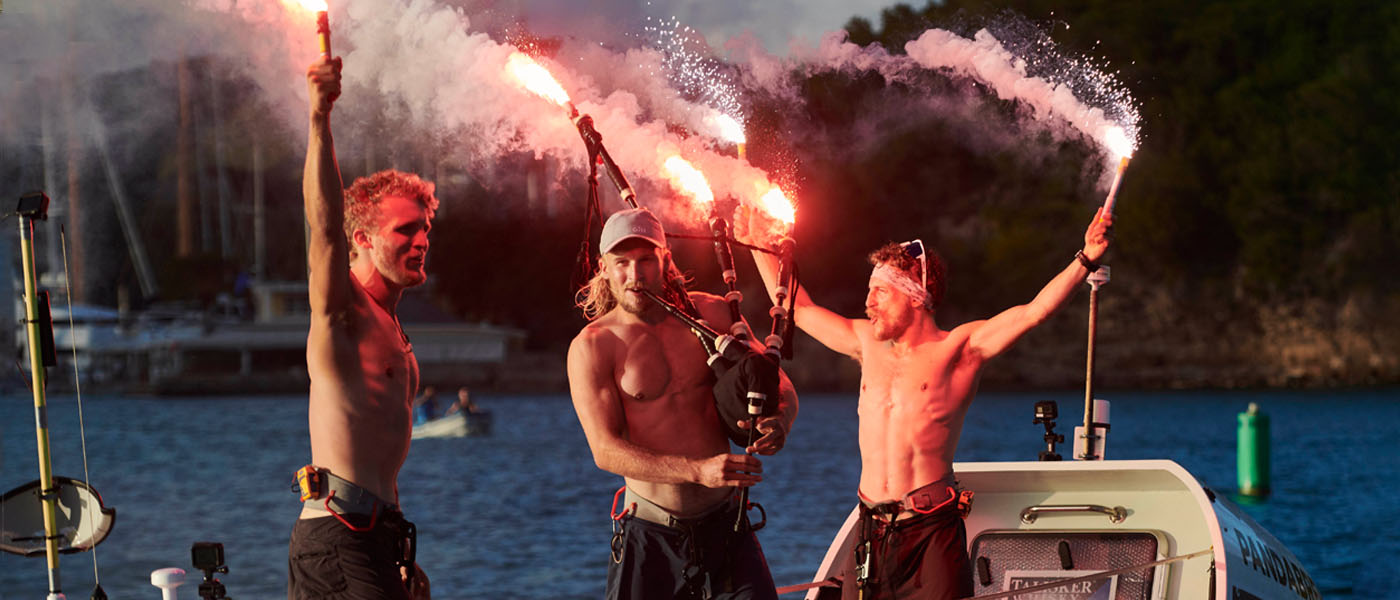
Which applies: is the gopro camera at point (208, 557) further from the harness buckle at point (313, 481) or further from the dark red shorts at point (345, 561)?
the harness buckle at point (313, 481)

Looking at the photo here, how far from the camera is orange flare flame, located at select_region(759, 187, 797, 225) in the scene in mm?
6957

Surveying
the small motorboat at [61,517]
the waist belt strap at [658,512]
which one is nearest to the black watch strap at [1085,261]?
the waist belt strap at [658,512]

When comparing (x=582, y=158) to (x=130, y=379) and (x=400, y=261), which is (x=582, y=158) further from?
(x=130, y=379)

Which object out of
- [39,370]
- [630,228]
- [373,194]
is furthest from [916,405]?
[39,370]

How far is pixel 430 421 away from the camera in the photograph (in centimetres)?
5656

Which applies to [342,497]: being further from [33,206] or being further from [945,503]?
[945,503]

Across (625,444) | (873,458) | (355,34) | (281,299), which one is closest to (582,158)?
(355,34)

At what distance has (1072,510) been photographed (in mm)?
8141

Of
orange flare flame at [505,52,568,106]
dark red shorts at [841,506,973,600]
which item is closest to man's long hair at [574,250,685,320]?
orange flare flame at [505,52,568,106]

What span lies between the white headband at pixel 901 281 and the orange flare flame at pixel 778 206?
484 mm

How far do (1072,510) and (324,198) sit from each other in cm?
447

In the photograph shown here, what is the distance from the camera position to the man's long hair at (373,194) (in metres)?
5.64

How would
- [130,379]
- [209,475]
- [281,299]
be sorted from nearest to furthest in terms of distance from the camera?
1. [209,475]
2. [281,299]
3. [130,379]

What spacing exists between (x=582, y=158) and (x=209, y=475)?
160 feet
